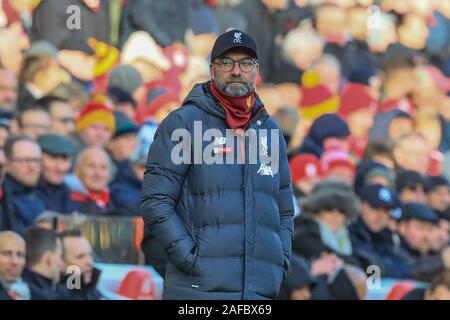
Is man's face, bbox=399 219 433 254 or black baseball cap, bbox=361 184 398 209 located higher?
black baseball cap, bbox=361 184 398 209

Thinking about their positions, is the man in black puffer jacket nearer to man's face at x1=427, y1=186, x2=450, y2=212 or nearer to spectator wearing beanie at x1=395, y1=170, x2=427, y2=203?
spectator wearing beanie at x1=395, y1=170, x2=427, y2=203

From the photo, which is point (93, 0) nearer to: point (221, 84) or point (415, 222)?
point (415, 222)

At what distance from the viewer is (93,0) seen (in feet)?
35.4

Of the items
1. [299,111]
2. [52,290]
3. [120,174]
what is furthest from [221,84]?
[299,111]

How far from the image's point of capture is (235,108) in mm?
5934

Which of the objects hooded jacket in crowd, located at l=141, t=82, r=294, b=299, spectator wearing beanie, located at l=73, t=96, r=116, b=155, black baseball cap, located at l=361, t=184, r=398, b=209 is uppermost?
spectator wearing beanie, located at l=73, t=96, r=116, b=155

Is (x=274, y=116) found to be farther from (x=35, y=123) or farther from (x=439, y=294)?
(x=35, y=123)

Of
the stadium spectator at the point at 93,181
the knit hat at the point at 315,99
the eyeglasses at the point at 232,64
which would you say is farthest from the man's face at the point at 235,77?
the knit hat at the point at 315,99

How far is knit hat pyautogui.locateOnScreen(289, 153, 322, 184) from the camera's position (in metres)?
10.3

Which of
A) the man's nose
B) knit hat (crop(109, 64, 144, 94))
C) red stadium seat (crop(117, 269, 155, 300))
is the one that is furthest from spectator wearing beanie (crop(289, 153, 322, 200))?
the man's nose

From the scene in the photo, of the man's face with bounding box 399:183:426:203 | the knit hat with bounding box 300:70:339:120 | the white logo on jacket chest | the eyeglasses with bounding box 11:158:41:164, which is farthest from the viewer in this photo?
the knit hat with bounding box 300:70:339:120

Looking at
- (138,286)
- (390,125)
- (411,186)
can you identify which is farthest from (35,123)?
(390,125)

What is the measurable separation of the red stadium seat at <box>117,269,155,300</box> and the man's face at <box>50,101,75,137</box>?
132 cm

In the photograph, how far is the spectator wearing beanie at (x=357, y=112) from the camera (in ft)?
37.5
